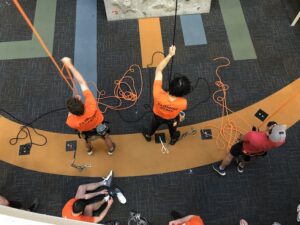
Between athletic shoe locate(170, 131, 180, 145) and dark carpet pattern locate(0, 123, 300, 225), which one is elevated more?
athletic shoe locate(170, 131, 180, 145)

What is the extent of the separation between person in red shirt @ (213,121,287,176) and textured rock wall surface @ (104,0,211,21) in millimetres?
2266

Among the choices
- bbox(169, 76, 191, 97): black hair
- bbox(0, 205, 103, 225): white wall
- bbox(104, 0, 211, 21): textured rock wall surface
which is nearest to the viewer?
bbox(0, 205, 103, 225): white wall

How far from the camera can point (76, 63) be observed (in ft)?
13.0

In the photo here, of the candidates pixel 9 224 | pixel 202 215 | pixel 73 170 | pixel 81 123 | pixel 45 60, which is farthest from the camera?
pixel 45 60

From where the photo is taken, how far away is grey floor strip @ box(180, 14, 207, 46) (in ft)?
13.5

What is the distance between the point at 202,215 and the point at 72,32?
10.1 ft

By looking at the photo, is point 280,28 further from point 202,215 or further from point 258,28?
point 202,215

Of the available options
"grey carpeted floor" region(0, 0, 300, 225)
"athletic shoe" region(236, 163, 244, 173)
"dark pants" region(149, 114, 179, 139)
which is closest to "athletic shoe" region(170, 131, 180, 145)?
"dark pants" region(149, 114, 179, 139)

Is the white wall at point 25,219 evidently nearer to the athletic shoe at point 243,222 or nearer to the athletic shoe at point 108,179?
the athletic shoe at point 108,179

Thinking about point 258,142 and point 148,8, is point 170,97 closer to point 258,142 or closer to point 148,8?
point 258,142

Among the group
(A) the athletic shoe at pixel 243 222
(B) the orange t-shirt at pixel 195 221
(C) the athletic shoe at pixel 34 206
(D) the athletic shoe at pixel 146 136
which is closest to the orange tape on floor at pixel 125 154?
(D) the athletic shoe at pixel 146 136

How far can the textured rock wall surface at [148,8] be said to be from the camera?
4.04 m

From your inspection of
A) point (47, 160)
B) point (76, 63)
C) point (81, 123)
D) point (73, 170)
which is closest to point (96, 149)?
point (73, 170)

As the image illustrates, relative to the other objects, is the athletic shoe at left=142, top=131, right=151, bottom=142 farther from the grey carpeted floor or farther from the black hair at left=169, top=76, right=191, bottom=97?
the black hair at left=169, top=76, right=191, bottom=97
